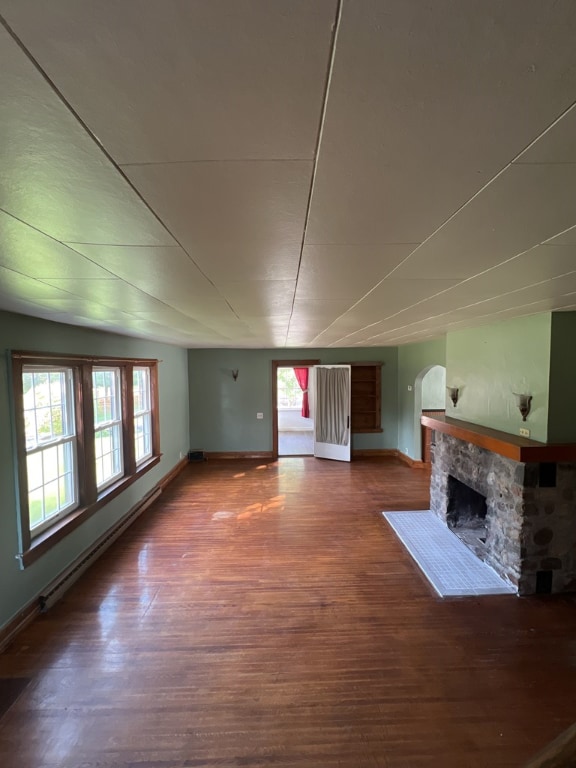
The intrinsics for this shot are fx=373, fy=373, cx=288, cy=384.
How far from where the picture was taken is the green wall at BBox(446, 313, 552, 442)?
308 cm

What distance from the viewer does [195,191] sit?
909 mm

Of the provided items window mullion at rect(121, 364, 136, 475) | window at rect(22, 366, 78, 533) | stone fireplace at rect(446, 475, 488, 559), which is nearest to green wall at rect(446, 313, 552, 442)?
stone fireplace at rect(446, 475, 488, 559)

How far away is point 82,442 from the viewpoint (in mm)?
3684

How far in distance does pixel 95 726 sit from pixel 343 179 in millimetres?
2903

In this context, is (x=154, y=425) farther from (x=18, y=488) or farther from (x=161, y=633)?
(x=161, y=633)

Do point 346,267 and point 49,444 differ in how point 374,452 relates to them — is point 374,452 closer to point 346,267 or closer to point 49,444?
point 49,444

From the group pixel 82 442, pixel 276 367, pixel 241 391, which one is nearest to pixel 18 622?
pixel 82 442

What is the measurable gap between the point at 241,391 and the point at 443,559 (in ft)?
16.6

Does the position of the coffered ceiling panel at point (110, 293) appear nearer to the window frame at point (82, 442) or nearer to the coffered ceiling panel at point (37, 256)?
the coffered ceiling panel at point (37, 256)

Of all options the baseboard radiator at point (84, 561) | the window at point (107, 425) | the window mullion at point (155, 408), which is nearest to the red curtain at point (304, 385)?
the window mullion at point (155, 408)

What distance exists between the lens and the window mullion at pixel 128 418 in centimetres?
468

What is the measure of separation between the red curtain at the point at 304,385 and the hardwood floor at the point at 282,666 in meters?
7.17

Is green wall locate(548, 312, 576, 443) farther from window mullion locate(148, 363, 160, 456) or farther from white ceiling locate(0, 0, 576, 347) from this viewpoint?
window mullion locate(148, 363, 160, 456)

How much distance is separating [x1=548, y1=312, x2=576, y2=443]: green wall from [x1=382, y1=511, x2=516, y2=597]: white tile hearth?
1421 millimetres
